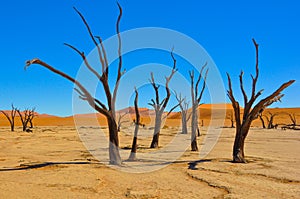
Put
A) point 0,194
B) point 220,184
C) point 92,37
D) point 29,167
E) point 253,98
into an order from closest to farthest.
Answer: point 0,194, point 220,184, point 29,167, point 92,37, point 253,98

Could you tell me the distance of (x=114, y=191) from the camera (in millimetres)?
6781

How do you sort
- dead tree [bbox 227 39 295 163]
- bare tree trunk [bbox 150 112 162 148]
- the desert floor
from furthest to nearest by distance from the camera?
bare tree trunk [bbox 150 112 162 148], dead tree [bbox 227 39 295 163], the desert floor

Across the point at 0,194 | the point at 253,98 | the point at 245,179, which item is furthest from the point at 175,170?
the point at 0,194

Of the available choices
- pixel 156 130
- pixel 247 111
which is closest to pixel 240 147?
pixel 247 111

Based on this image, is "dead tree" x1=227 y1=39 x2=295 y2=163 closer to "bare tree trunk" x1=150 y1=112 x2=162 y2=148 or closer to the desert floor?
the desert floor

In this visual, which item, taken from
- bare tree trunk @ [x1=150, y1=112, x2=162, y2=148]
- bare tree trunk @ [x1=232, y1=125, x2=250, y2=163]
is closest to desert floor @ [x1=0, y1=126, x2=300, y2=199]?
bare tree trunk @ [x1=232, y1=125, x2=250, y2=163]

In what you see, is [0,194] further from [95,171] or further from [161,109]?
[161,109]

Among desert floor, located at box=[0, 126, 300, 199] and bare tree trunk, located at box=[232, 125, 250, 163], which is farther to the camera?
bare tree trunk, located at box=[232, 125, 250, 163]

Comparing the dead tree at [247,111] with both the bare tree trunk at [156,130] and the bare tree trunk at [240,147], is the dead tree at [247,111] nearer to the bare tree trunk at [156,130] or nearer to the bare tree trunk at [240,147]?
the bare tree trunk at [240,147]

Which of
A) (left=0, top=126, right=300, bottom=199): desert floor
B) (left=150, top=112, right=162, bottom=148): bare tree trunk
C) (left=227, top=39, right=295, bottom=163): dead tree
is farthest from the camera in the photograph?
(left=150, top=112, right=162, bottom=148): bare tree trunk

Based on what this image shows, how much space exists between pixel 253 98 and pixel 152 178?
5.12 meters

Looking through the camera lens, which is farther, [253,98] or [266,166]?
[253,98]

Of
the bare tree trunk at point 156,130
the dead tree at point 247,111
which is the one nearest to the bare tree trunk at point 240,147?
the dead tree at point 247,111

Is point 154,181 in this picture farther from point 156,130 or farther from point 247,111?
point 156,130
